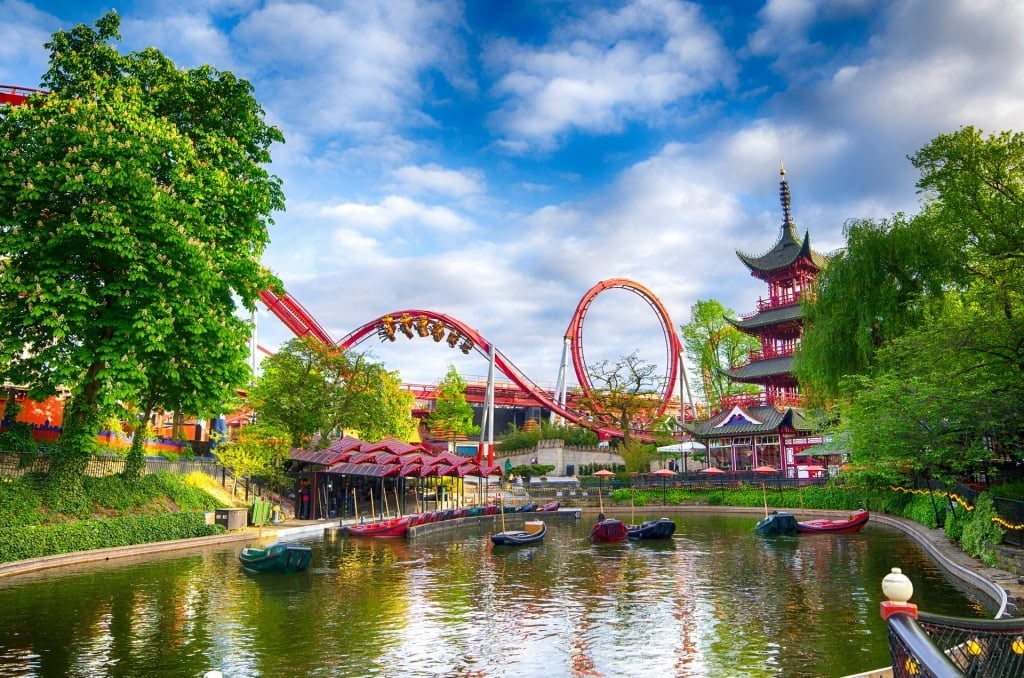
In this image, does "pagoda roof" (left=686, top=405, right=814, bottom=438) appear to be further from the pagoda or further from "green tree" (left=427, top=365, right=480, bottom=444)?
"green tree" (left=427, top=365, right=480, bottom=444)

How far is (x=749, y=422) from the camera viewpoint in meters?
55.0

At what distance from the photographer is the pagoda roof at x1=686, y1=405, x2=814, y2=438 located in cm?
5281

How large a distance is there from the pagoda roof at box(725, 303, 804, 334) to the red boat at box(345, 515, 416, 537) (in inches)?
1523

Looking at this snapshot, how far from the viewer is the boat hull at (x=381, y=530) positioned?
1271 inches

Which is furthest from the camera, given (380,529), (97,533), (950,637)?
(380,529)

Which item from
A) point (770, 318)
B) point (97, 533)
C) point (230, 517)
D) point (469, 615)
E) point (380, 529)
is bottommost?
point (469, 615)

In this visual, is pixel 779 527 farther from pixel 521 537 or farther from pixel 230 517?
pixel 230 517

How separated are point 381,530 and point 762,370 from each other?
38.5m

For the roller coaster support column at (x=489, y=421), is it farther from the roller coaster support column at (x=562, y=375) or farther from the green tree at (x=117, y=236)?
the green tree at (x=117, y=236)

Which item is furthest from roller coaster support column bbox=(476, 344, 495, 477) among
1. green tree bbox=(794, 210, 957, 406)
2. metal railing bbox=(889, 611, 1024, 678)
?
metal railing bbox=(889, 611, 1024, 678)

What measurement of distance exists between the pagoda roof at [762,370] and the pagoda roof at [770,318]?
9.86 ft

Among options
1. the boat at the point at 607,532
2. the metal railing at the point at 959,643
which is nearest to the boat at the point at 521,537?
the boat at the point at 607,532

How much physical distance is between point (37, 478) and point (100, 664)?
51.6 ft

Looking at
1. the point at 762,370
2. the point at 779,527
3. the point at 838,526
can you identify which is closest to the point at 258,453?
the point at 779,527
